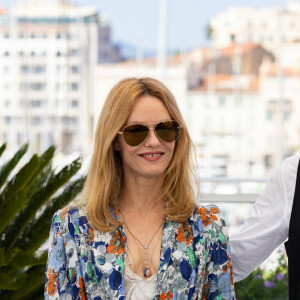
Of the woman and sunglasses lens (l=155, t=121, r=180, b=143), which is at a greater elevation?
sunglasses lens (l=155, t=121, r=180, b=143)

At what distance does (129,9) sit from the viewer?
55.3m

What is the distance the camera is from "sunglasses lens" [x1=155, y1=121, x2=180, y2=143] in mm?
2170

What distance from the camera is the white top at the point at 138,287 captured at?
6.93 feet

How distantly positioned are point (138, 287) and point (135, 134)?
461mm

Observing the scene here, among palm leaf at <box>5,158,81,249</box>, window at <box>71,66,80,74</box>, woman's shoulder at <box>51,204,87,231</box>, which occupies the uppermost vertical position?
woman's shoulder at <box>51,204,87,231</box>

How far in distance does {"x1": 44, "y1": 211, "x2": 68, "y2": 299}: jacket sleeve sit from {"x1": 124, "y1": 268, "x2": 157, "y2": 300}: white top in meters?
0.20

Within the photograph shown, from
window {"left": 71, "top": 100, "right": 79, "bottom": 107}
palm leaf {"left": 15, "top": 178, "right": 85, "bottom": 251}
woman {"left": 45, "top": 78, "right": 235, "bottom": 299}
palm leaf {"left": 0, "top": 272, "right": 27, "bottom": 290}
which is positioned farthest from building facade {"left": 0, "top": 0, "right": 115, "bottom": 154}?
woman {"left": 45, "top": 78, "right": 235, "bottom": 299}

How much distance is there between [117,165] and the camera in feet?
7.72

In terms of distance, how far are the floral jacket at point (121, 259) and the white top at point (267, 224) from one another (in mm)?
206

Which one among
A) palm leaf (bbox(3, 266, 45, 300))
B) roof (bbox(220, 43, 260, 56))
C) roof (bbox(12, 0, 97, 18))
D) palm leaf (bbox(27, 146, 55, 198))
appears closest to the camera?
palm leaf (bbox(3, 266, 45, 300))

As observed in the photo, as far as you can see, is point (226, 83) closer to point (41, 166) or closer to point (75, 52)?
point (75, 52)

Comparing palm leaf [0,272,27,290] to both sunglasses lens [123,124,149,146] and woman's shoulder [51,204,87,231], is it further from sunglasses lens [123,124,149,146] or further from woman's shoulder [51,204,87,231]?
sunglasses lens [123,124,149,146]

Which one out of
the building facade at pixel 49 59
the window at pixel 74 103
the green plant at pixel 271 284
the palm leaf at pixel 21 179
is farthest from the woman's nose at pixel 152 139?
the window at pixel 74 103

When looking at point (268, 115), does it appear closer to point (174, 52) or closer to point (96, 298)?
point (174, 52)
